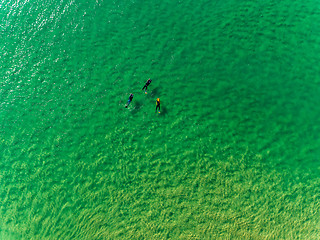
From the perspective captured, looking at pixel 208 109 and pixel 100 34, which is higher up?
pixel 100 34

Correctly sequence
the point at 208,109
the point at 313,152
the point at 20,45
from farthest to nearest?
1. the point at 20,45
2. the point at 208,109
3. the point at 313,152

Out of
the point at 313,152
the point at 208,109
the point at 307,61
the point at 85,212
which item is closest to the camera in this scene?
the point at 85,212

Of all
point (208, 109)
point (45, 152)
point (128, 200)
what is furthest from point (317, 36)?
point (45, 152)

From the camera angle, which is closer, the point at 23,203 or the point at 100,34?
the point at 23,203

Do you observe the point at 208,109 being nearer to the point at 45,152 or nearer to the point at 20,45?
the point at 45,152

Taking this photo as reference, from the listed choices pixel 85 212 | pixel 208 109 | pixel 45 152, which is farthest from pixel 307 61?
pixel 45 152

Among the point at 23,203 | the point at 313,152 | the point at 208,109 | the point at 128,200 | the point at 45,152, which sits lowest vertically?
the point at 313,152
